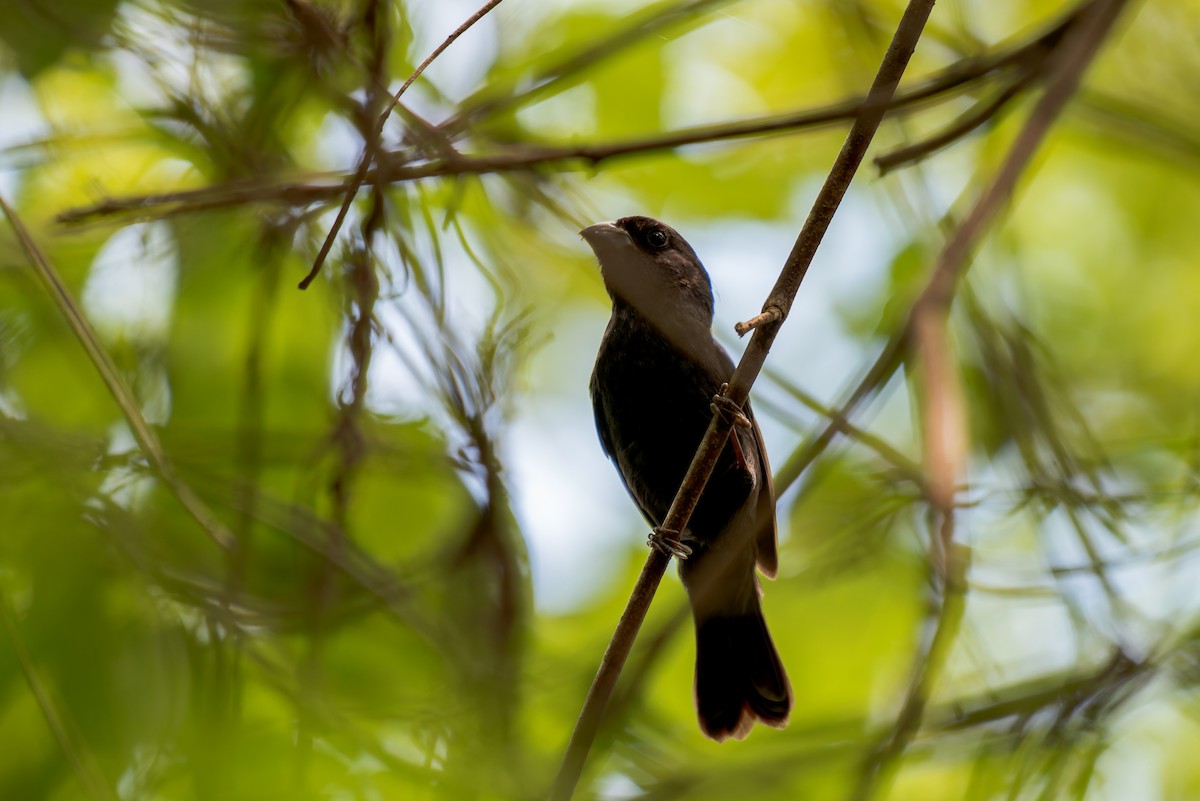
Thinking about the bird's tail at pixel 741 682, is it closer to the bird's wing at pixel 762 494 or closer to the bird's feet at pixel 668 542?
the bird's wing at pixel 762 494

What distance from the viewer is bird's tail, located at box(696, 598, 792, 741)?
14.0ft

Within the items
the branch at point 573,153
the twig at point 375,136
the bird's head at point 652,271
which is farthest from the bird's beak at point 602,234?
the twig at point 375,136

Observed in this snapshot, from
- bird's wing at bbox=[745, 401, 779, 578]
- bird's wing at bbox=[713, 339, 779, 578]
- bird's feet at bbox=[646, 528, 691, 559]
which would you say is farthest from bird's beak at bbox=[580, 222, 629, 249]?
bird's feet at bbox=[646, 528, 691, 559]

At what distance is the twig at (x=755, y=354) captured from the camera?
2.38m

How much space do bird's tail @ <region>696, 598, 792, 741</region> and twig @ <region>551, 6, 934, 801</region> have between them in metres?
1.69

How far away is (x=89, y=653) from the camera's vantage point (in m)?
2.50

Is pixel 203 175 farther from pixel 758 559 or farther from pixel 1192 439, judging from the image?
pixel 1192 439

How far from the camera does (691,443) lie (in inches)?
157

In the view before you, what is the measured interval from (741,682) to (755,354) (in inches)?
82.0

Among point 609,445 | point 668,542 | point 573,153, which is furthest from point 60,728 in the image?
point 609,445

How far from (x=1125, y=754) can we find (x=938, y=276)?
284 cm

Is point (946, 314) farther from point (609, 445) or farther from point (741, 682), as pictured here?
point (741, 682)

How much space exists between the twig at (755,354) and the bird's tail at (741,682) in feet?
5.56

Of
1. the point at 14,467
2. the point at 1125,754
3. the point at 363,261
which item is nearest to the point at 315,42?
the point at 363,261
